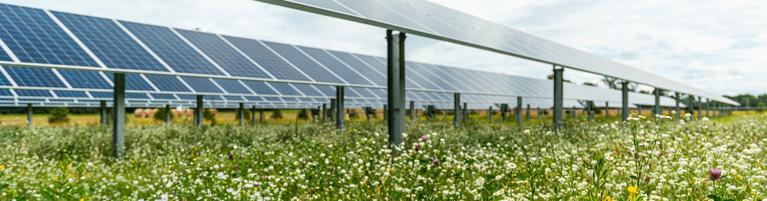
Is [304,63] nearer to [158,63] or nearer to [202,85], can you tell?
[202,85]

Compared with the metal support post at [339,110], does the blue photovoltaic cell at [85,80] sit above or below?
above

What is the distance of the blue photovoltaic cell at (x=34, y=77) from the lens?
1309 cm

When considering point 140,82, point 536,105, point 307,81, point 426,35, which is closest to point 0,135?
point 140,82

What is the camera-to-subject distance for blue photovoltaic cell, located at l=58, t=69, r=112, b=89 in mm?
14443

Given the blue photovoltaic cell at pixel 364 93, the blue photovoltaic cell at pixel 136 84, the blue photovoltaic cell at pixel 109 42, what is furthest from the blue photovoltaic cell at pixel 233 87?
the blue photovoltaic cell at pixel 109 42

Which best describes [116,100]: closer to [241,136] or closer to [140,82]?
[241,136]

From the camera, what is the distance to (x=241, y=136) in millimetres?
13930

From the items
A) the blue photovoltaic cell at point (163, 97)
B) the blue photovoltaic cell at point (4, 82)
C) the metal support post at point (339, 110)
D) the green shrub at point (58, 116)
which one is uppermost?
the blue photovoltaic cell at point (4, 82)

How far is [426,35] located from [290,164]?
9.77 ft

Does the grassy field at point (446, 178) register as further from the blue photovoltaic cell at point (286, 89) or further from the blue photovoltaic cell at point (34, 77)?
the blue photovoltaic cell at point (286, 89)

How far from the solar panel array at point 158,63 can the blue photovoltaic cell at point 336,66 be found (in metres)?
0.05

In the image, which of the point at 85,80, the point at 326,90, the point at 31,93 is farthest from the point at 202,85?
the point at 326,90

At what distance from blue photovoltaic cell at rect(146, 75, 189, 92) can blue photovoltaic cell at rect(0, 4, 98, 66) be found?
166 inches

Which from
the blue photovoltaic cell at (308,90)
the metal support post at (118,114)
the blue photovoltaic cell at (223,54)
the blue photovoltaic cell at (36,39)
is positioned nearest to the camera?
the blue photovoltaic cell at (36,39)
